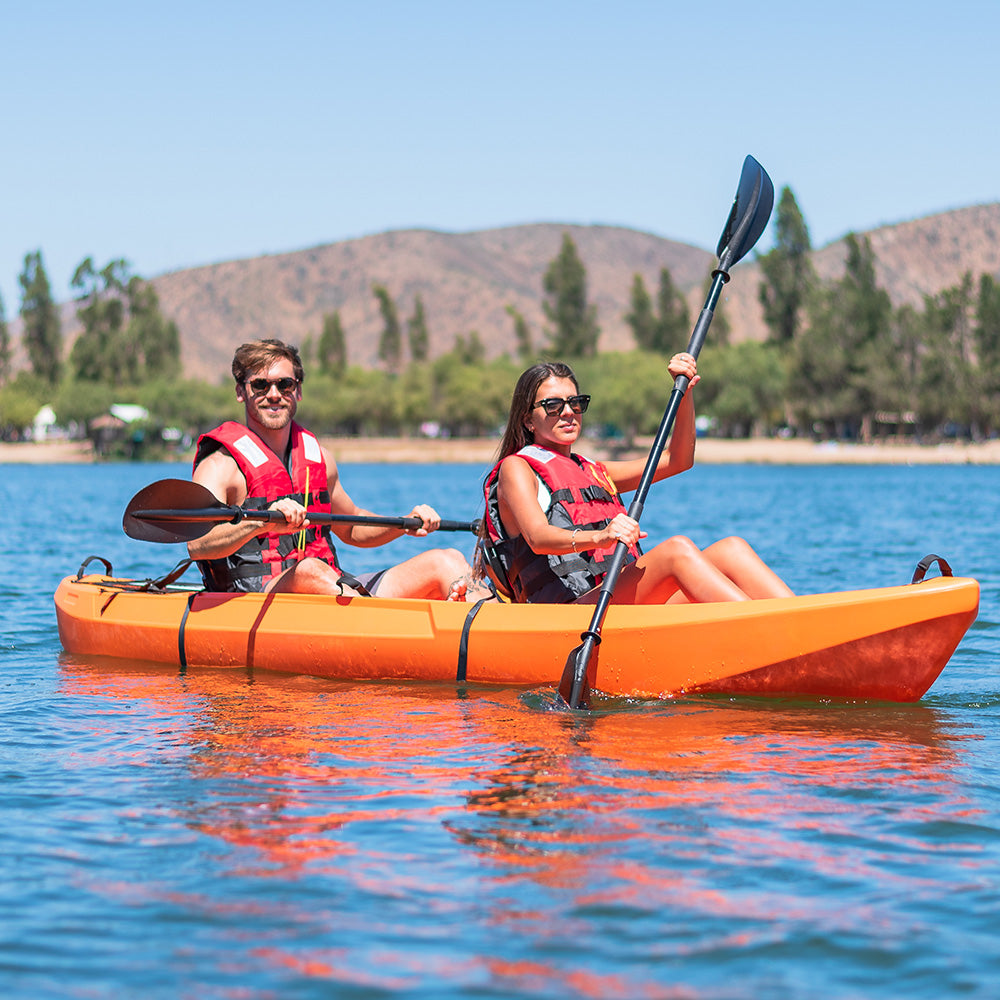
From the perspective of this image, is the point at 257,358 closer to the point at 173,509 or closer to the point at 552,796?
the point at 173,509

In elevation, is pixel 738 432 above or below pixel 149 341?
below

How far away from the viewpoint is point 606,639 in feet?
18.1

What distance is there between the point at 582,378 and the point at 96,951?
71.6 meters

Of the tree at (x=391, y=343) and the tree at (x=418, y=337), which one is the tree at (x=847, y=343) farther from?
the tree at (x=391, y=343)

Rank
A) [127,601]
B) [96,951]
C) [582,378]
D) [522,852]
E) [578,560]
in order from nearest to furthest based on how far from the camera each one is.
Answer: [96,951]
[522,852]
[578,560]
[127,601]
[582,378]

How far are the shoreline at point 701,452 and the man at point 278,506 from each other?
5930cm

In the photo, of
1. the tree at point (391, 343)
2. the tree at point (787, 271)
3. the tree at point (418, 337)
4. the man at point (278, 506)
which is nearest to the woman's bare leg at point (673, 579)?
the man at point (278, 506)

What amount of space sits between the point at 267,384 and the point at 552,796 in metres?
2.91

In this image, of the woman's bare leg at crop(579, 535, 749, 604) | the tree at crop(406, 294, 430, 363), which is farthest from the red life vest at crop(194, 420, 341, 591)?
the tree at crop(406, 294, 430, 363)

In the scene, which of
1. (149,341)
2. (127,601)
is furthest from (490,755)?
(149,341)

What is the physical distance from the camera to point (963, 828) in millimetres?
3779

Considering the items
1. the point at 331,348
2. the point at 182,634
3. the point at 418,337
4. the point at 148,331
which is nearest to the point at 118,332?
the point at 148,331

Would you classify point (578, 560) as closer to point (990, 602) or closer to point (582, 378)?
point (990, 602)

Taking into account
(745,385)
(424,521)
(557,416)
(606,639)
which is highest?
(745,385)
